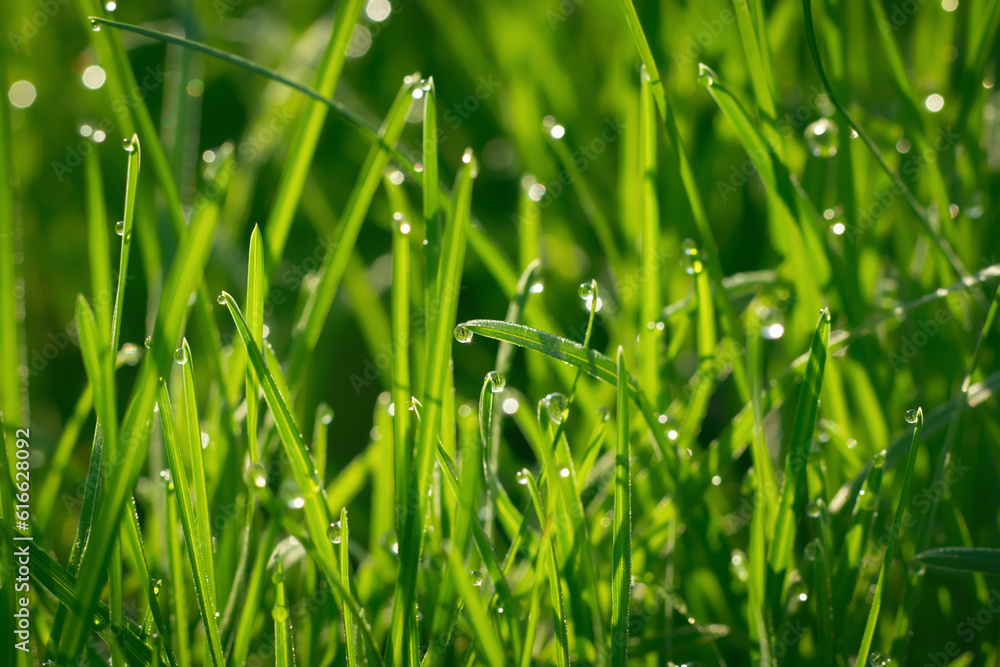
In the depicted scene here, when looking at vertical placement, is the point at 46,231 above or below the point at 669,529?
above

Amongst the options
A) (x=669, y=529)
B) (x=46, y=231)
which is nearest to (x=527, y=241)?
(x=669, y=529)

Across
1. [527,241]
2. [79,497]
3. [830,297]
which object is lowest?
[79,497]

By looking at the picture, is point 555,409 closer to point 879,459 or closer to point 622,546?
point 622,546

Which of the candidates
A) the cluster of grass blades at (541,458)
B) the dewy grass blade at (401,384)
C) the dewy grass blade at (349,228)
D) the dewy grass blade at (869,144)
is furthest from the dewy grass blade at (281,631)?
the dewy grass blade at (869,144)

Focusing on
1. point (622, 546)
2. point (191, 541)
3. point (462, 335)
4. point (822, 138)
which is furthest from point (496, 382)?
point (822, 138)

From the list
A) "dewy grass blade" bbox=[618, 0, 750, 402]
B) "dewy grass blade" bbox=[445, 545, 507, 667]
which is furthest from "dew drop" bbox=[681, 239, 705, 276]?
"dewy grass blade" bbox=[445, 545, 507, 667]

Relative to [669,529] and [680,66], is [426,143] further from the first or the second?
[680,66]
